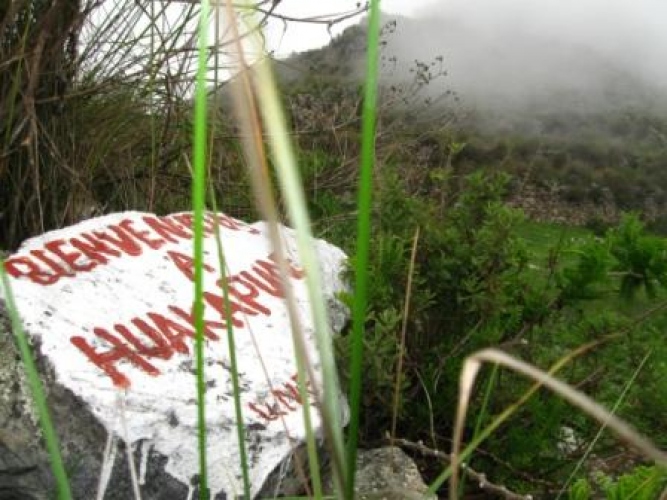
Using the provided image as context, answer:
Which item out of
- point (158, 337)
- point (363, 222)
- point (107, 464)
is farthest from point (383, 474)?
point (363, 222)

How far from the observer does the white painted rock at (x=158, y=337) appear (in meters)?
1.88

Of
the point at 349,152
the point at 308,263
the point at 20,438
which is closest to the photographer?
the point at 308,263

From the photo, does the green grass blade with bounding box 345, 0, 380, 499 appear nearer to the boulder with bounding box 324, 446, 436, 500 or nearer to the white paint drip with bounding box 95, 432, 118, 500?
the white paint drip with bounding box 95, 432, 118, 500

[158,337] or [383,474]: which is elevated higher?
[158,337]

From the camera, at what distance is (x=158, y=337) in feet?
6.91

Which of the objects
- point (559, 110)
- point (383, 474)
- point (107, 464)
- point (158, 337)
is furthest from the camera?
point (559, 110)

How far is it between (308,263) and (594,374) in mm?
2329

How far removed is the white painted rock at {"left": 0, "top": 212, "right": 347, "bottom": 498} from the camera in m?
1.88

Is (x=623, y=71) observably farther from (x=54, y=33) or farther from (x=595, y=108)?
(x=54, y=33)

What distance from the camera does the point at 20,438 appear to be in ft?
6.09

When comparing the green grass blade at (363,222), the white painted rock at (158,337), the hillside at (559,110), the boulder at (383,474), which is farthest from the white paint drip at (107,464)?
the hillside at (559,110)

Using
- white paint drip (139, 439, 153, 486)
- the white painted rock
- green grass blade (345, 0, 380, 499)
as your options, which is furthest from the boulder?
green grass blade (345, 0, 380, 499)

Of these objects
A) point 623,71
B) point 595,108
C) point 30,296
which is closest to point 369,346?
point 30,296

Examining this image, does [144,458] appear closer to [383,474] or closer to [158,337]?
[158,337]
